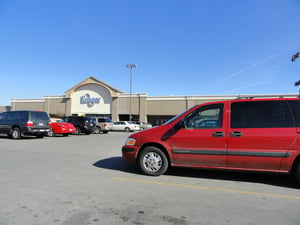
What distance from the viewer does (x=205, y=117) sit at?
14.4 feet

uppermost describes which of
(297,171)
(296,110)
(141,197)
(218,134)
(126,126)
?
(296,110)

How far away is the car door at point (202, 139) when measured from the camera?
4133 mm

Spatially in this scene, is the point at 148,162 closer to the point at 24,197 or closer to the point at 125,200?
the point at 125,200

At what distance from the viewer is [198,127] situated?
4.34 meters

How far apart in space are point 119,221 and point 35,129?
39.1 ft

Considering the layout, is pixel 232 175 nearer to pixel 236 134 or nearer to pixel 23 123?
pixel 236 134

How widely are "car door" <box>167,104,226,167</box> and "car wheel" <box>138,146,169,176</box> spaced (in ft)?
0.97

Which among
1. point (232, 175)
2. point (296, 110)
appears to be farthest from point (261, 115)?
point (232, 175)

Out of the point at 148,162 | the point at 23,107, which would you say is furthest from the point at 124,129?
the point at 23,107

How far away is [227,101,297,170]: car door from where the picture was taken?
3.80 metres

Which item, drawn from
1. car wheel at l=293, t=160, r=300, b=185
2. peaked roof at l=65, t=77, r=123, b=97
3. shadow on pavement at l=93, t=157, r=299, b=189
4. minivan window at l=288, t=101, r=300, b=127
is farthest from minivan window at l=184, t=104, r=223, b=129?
peaked roof at l=65, t=77, r=123, b=97

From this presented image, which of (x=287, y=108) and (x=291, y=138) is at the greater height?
(x=287, y=108)

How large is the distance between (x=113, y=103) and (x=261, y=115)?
40.1m

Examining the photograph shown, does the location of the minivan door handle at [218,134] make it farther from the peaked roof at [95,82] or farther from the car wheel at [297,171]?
the peaked roof at [95,82]
